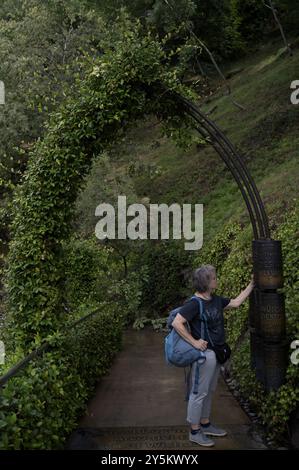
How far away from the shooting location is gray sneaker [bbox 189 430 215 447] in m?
4.75

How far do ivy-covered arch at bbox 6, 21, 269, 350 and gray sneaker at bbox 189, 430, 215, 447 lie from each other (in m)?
2.06

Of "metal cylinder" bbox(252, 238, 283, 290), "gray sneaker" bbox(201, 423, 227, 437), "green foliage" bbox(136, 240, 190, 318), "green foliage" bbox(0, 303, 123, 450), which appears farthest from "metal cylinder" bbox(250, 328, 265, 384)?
"green foliage" bbox(136, 240, 190, 318)

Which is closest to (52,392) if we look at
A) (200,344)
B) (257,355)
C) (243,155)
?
(200,344)

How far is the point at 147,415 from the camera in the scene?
19.2ft

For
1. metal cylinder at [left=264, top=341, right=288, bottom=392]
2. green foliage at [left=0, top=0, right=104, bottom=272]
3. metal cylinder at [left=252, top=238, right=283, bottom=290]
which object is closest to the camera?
metal cylinder at [left=264, top=341, right=288, bottom=392]

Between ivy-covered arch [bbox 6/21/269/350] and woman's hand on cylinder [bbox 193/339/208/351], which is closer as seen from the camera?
woman's hand on cylinder [bbox 193/339/208/351]

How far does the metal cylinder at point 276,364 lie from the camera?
17.4 ft

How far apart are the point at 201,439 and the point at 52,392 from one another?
1547 mm

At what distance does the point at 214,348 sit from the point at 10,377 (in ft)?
6.47

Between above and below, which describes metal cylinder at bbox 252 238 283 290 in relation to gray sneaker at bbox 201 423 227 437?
above

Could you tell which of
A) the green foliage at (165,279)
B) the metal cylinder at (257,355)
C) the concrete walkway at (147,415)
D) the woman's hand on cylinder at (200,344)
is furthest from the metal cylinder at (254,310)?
the green foliage at (165,279)

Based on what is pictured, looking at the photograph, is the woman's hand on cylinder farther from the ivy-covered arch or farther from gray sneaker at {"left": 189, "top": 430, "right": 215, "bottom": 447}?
the ivy-covered arch

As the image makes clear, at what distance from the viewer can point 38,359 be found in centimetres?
520
